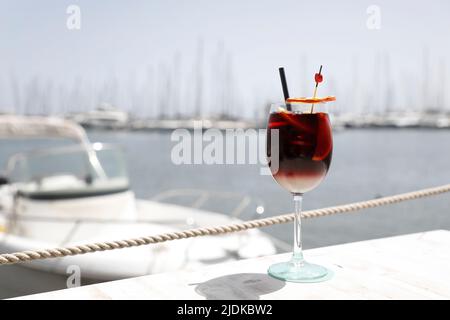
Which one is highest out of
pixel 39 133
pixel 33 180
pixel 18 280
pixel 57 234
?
pixel 39 133

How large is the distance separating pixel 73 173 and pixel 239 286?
6.10 m

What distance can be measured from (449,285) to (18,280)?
5.09 m

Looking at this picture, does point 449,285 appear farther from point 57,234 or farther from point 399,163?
point 399,163

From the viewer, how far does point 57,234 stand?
18.5ft

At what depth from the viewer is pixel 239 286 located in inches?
45.5

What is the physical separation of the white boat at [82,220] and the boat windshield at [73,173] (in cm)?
1

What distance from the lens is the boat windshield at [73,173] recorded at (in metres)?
6.05

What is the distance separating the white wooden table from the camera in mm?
1092

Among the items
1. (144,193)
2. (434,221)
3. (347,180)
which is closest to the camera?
(434,221)

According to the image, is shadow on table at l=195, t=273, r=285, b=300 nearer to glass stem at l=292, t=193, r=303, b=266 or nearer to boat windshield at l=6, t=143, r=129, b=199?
glass stem at l=292, t=193, r=303, b=266

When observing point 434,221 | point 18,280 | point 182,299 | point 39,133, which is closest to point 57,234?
point 18,280

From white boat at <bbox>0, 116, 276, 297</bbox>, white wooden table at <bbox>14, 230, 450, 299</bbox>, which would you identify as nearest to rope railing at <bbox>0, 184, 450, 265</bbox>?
white wooden table at <bbox>14, 230, 450, 299</bbox>

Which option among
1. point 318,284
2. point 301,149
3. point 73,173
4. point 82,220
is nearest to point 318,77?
point 301,149

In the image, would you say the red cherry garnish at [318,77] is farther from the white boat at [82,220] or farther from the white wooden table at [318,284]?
the white boat at [82,220]
